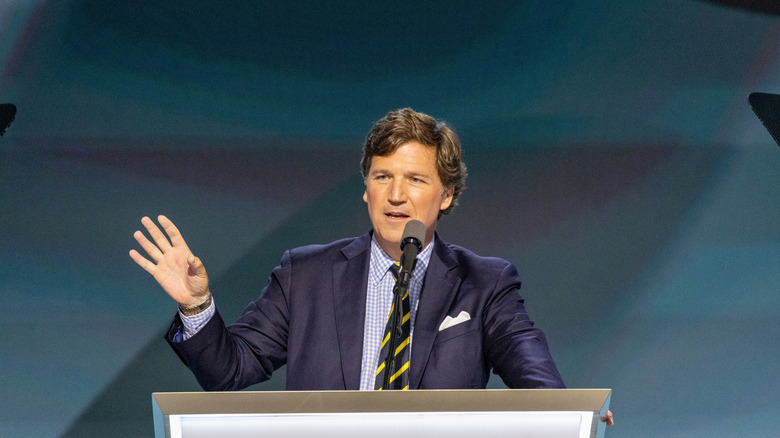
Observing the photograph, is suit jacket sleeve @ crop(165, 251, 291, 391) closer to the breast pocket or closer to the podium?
the breast pocket

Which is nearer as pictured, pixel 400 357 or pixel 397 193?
pixel 400 357

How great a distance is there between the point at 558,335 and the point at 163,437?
114 inches

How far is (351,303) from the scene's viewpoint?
2521mm

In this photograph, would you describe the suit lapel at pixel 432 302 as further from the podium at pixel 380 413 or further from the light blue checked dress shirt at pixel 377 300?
the podium at pixel 380 413

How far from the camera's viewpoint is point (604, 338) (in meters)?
3.90

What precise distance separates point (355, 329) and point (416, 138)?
673mm

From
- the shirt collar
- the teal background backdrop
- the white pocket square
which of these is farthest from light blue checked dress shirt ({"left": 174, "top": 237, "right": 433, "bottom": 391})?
the teal background backdrop

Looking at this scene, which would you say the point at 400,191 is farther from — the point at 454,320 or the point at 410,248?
the point at 410,248

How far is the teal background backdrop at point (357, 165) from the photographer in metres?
3.86

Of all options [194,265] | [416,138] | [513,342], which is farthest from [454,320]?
[194,265]

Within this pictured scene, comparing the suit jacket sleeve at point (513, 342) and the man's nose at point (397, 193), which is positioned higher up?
the man's nose at point (397, 193)

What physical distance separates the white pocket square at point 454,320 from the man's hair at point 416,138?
1.46ft

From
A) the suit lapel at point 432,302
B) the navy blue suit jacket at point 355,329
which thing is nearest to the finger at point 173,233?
the navy blue suit jacket at point 355,329

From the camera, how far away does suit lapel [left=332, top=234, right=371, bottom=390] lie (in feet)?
7.92
